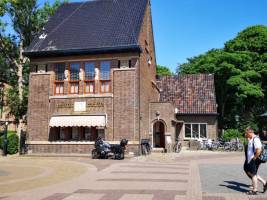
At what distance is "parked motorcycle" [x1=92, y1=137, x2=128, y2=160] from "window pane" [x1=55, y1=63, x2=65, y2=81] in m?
6.28

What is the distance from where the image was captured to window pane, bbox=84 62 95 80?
23.8 meters

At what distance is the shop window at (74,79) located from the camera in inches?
949

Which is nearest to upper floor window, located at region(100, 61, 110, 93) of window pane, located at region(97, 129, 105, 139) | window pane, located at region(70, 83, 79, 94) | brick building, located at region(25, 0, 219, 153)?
brick building, located at region(25, 0, 219, 153)

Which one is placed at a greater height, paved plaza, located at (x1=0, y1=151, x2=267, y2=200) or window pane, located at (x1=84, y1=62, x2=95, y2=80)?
window pane, located at (x1=84, y1=62, x2=95, y2=80)

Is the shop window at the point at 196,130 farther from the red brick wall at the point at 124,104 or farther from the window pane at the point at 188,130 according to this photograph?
the red brick wall at the point at 124,104

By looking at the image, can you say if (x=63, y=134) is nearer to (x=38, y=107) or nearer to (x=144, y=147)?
(x=38, y=107)

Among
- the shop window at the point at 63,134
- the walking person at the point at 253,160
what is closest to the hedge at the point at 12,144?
the shop window at the point at 63,134

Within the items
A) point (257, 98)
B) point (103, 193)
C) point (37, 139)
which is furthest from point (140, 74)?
point (257, 98)

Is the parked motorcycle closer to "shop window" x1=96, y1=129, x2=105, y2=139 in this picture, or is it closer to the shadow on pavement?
"shop window" x1=96, y1=129, x2=105, y2=139

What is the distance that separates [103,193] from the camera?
9906mm

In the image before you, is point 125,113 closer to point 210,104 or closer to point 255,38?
point 210,104

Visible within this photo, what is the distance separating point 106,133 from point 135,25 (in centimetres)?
782

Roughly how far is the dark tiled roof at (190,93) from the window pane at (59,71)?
12140 millimetres

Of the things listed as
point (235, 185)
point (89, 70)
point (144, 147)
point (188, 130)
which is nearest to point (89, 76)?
point (89, 70)
